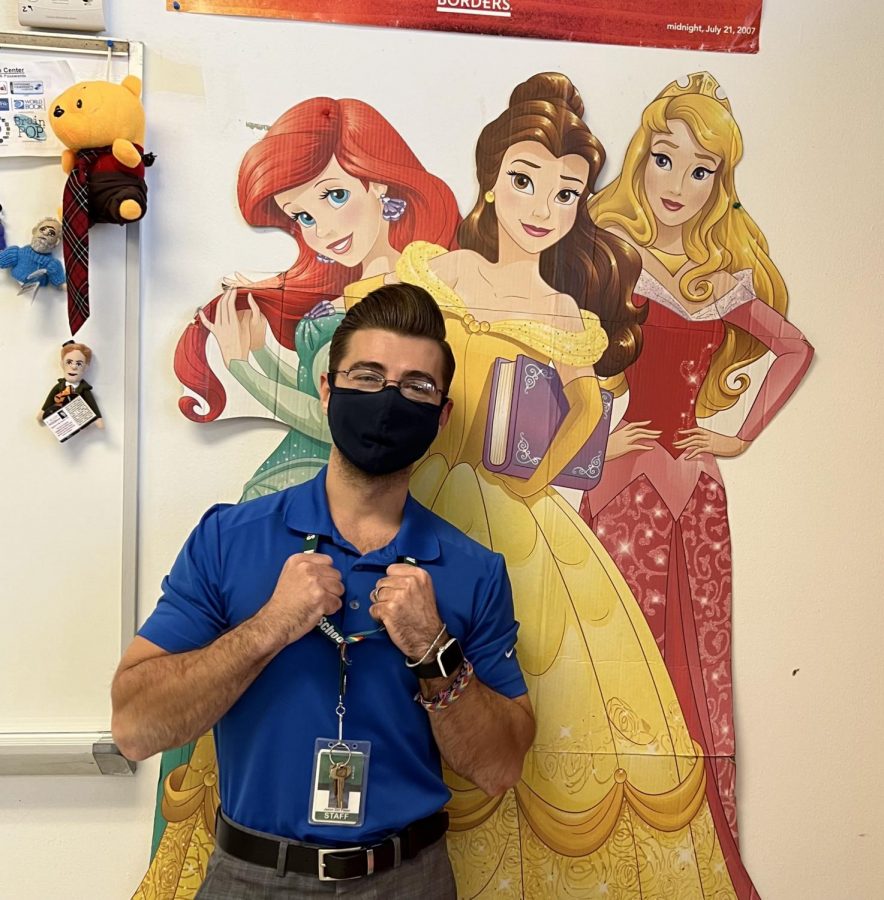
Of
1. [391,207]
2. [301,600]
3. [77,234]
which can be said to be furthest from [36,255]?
[301,600]

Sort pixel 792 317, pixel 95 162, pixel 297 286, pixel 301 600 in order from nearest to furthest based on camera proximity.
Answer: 1. pixel 301 600
2. pixel 95 162
3. pixel 297 286
4. pixel 792 317

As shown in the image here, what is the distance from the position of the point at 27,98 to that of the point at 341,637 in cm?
111

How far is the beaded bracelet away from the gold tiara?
1140 mm

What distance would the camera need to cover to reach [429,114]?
5.24 feet

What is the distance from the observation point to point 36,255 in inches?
58.8

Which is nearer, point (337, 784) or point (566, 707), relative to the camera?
point (337, 784)

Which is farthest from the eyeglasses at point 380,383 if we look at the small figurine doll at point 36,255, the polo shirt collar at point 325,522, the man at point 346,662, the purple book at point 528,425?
the small figurine doll at point 36,255

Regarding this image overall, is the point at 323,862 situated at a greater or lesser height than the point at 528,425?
lesser

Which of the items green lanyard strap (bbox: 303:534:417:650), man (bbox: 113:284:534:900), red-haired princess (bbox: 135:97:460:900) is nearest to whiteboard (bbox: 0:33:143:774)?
red-haired princess (bbox: 135:97:460:900)

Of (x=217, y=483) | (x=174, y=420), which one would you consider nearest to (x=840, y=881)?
(x=217, y=483)

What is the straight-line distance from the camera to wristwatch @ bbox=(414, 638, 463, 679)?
125cm

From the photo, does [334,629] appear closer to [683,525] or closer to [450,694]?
[450,694]

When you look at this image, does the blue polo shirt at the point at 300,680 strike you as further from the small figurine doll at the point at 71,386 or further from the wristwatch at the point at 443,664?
the small figurine doll at the point at 71,386

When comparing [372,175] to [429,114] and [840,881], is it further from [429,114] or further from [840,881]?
[840,881]
